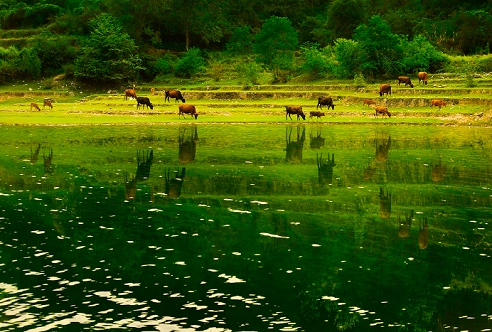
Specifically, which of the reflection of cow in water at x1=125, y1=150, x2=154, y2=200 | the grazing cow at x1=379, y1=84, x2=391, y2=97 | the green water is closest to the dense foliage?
the grazing cow at x1=379, y1=84, x2=391, y2=97

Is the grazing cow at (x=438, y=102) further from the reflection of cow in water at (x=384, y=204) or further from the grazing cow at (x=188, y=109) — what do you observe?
the reflection of cow in water at (x=384, y=204)

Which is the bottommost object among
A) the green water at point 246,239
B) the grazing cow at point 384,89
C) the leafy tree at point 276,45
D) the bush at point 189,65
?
the green water at point 246,239

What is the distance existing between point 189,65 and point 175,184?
155 feet

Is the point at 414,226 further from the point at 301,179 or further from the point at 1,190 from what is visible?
the point at 1,190

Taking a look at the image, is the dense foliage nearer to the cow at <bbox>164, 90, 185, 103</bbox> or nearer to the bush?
the bush

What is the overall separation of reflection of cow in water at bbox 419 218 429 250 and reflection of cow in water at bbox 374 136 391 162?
11.6 meters

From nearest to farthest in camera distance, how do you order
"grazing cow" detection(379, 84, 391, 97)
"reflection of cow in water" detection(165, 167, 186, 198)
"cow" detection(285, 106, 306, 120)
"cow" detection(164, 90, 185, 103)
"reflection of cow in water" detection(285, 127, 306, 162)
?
"reflection of cow in water" detection(165, 167, 186, 198) < "reflection of cow in water" detection(285, 127, 306, 162) < "cow" detection(285, 106, 306, 120) < "grazing cow" detection(379, 84, 391, 97) < "cow" detection(164, 90, 185, 103)

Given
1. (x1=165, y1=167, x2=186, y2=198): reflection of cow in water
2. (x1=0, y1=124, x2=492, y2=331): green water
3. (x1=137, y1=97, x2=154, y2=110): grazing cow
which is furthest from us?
(x1=137, y1=97, x2=154, y2=110): grazing cow

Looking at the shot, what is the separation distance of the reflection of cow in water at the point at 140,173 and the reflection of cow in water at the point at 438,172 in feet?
34.3

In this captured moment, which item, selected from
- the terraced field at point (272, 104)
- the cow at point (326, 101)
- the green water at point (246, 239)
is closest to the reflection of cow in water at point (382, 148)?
the green water at point (246, 239)

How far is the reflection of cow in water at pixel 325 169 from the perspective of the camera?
2675 centimetres

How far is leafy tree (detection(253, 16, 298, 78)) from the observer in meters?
67.1

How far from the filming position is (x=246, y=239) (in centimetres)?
1820

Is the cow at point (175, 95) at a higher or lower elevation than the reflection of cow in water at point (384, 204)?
higher
